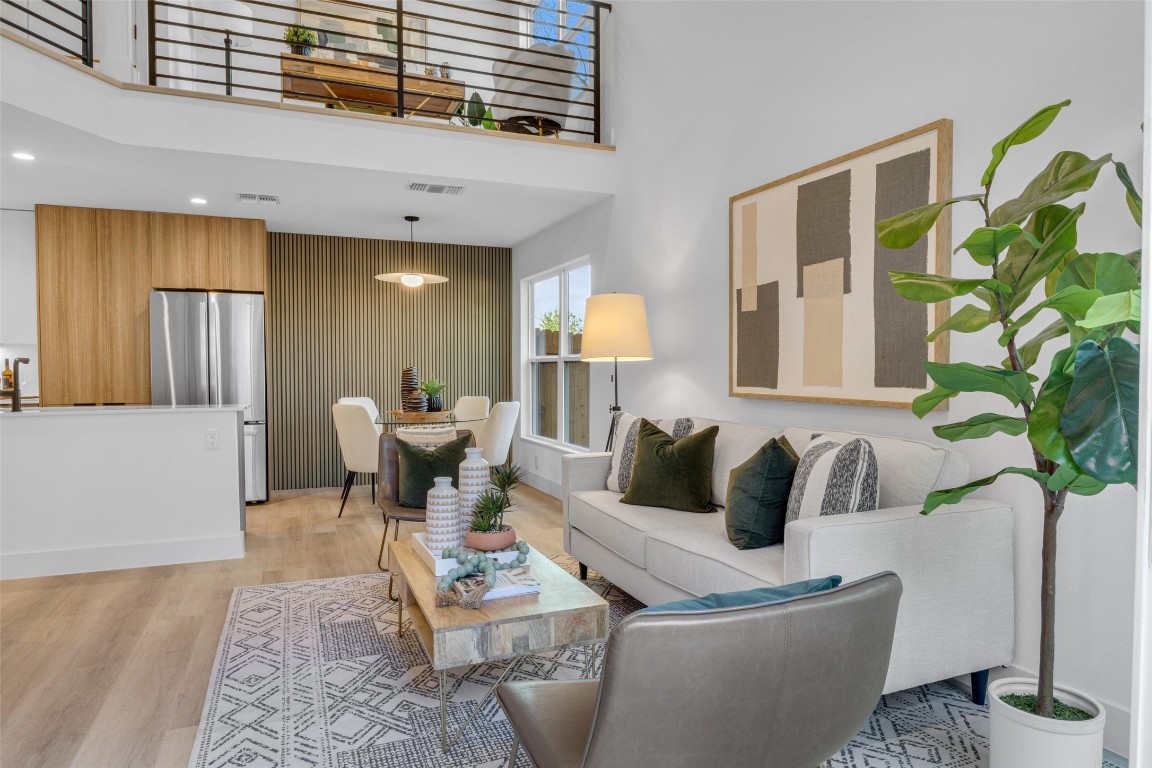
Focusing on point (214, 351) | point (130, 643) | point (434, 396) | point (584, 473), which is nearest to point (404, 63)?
point (434, 396)

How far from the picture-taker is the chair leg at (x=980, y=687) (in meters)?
2.41

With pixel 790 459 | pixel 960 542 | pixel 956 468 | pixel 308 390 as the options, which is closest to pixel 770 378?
pixel 790 459

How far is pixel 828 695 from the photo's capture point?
3.82 feet

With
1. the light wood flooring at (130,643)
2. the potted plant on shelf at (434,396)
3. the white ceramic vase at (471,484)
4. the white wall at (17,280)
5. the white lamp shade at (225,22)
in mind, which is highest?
the white lamp shade at (225,22)

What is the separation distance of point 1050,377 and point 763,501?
1273 millimetres

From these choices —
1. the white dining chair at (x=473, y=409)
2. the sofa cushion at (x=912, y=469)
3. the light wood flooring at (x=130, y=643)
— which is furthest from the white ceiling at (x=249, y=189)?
the sofa cushion at (x=912, y=469)

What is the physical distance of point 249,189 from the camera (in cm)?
490

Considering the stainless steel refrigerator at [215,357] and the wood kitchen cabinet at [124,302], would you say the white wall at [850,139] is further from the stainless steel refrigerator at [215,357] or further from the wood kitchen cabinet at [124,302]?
the wood kitchen cabinet at [124,302]

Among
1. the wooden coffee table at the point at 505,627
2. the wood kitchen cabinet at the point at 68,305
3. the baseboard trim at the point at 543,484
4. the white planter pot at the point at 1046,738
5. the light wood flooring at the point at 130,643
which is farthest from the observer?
the baseboard trim at the point at 543,484

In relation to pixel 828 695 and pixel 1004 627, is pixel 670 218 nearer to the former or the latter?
pixel 1004 627

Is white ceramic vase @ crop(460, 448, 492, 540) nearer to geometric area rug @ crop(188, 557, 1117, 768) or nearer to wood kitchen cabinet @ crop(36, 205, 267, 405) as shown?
geometric area rug @ crop(188, 557, 1117, 768)

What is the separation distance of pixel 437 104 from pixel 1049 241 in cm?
456

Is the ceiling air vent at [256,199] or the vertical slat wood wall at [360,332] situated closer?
the ceiling air vent at [256,199]

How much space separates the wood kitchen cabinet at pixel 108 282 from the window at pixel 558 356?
2.78 metres
